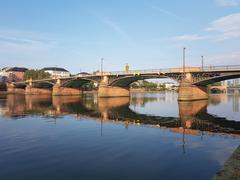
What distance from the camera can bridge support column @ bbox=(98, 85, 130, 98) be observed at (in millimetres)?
82688

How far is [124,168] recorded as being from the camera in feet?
39.2

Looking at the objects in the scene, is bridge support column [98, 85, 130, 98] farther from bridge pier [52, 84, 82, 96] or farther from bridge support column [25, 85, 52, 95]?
bridge support column [25, 85, 52, 95]

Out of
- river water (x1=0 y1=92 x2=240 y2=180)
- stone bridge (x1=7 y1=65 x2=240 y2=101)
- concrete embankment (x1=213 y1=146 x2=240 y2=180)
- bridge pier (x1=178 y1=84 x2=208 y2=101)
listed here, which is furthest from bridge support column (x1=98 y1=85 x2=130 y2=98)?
concrete embankment (x1=213 y1=146 x2=240 y2=180)

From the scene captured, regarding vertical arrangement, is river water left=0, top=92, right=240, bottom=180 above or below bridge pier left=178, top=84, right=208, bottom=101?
below

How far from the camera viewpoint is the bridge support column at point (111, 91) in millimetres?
82688

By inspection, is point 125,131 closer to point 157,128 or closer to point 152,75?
point 157,128

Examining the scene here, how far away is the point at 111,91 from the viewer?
84.9m

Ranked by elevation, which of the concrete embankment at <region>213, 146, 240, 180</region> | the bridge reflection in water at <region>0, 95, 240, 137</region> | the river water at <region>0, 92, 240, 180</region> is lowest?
the bridge reflection in water at <region>0, 95, 240, 137</region>

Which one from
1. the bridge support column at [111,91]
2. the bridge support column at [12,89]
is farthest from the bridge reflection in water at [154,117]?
the bridge support column at [12,89]

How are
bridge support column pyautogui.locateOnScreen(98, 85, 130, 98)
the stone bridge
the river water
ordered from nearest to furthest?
the river water → the stone bridge → bridge support column pyautogui.locateOnScreen(98, 85, 130, 98)

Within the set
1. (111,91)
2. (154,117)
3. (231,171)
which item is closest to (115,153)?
(231,171)

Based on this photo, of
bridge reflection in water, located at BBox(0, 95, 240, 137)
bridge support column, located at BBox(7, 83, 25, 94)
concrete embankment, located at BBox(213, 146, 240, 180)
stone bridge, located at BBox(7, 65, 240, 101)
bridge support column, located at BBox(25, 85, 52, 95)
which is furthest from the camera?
bridge support column, located at BBox(7, 83, 25, 94)

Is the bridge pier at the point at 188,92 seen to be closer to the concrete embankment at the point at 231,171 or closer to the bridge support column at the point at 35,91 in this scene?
the concrete embankment at the point at 231,171

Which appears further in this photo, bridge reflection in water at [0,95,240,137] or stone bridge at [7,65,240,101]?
stone bridge at [7,65,240,101]
